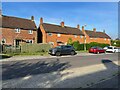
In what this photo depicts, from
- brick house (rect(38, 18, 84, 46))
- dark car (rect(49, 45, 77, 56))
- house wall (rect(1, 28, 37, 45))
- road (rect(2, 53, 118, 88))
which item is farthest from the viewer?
brick house (rect(38, 18, 84, 46))

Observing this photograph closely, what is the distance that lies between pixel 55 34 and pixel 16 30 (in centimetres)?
1337

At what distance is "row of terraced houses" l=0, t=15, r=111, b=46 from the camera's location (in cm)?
4400

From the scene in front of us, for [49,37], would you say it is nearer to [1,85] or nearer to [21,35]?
[21,35]

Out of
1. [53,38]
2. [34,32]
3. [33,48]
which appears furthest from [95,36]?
[33,48]

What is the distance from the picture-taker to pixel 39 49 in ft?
130

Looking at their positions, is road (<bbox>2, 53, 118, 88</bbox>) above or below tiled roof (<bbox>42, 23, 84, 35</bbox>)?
below

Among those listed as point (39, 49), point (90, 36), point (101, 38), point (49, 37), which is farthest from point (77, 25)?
point (39, 49)

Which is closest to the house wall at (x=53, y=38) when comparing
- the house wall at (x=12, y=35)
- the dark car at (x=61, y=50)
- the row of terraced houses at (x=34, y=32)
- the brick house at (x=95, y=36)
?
the row of terraced houses at (x=34, y=32)

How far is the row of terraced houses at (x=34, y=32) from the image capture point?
4400 cm

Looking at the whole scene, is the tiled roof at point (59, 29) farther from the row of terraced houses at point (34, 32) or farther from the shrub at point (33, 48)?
the shrub at point (33, 48)

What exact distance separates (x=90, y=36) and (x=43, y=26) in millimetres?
23554

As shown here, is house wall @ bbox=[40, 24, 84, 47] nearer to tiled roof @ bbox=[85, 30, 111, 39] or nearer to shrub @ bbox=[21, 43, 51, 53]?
shrub @ bbox=[21, 43, 51, 53]

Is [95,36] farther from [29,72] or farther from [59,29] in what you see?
[29,72]

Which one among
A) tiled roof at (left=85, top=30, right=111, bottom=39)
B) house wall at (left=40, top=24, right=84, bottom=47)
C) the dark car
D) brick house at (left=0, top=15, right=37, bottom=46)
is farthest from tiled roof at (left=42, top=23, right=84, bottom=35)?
the dark car
